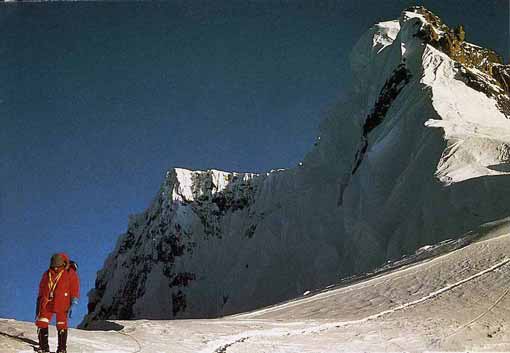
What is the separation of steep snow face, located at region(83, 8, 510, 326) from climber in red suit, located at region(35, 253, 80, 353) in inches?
528

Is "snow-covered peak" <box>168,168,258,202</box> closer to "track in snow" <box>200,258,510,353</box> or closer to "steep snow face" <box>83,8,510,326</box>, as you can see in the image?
"steep snow face" <box>83,8,510,326</box>

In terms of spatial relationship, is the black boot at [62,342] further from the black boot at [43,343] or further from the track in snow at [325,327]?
the track in snow at [325,327]

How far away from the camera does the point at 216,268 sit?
51.1 meters

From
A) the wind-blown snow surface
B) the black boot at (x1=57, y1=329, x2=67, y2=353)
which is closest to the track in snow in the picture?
the wind-blown snow surface

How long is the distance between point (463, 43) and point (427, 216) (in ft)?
59.8

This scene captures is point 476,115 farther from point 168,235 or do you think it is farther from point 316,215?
point 168,235

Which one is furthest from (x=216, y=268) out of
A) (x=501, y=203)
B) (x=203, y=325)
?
(x=203, y=325)

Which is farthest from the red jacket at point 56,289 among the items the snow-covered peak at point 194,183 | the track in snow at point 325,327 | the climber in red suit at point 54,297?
the snow-covered peak at point 194,183

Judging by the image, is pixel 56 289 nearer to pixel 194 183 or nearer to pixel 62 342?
pixel 62 342

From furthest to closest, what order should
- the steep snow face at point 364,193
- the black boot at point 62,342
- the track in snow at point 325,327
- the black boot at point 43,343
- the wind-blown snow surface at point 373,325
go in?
the steep snow face at point 364,193, the track in snow at point 325,327, the wind-blown snow surface at point 373,325, the black boot at point 43,343, the black boot at point 62,342

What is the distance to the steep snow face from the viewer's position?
61.5 ft

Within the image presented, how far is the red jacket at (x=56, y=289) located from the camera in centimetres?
454

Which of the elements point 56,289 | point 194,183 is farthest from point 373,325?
point 194,183

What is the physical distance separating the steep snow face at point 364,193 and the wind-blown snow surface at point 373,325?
277 inches
